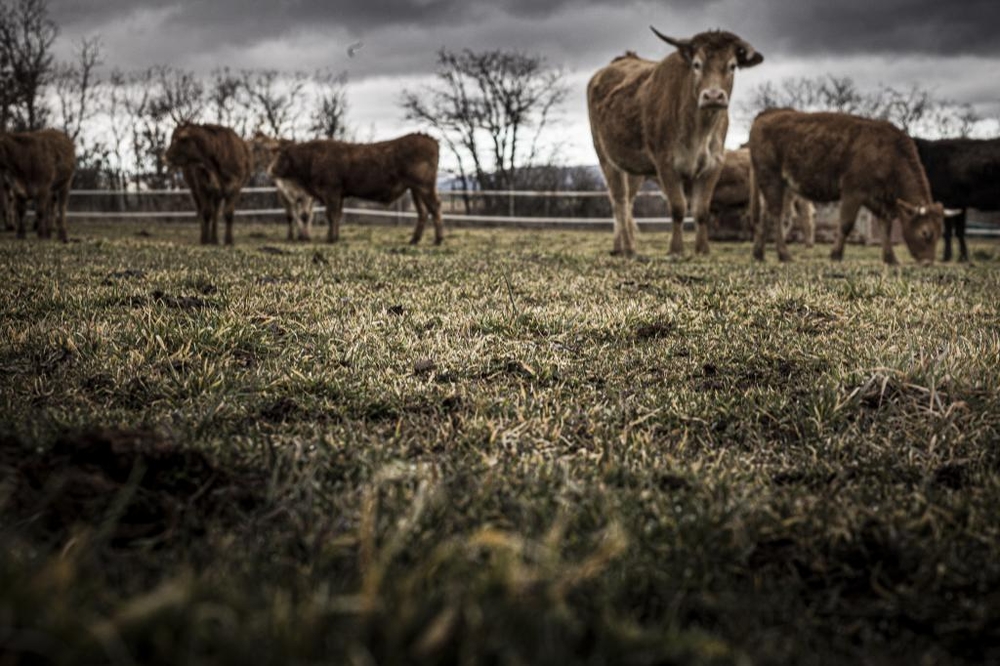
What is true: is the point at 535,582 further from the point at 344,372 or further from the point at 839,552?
the point at 344,372

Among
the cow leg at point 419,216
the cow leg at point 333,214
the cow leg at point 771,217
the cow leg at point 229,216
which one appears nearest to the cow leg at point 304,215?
the cow leg at point 333,214

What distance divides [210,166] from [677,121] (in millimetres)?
7448

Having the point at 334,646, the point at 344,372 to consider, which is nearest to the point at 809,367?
the point at 344,372

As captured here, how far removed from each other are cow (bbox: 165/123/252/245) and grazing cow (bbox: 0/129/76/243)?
2.18 m

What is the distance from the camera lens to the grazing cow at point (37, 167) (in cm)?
1277

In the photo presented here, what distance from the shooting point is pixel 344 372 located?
3.45m

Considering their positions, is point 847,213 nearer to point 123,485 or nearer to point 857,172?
point 857,172

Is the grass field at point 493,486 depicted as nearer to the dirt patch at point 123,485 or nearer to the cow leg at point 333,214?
the dirt patch at point 123,485

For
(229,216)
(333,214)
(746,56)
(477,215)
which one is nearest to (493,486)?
(746,56)

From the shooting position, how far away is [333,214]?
15.0m

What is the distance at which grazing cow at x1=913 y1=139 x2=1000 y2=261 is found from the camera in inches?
583

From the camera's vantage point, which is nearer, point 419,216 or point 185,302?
point 185,302

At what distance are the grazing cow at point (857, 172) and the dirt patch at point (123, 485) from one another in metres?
10.4

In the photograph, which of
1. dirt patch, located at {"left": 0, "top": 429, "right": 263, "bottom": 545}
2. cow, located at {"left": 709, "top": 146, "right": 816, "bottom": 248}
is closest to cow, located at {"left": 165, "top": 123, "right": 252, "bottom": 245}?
cow, located at {"left": 709, "top": 146, "right": 816, "bottom": 248}
